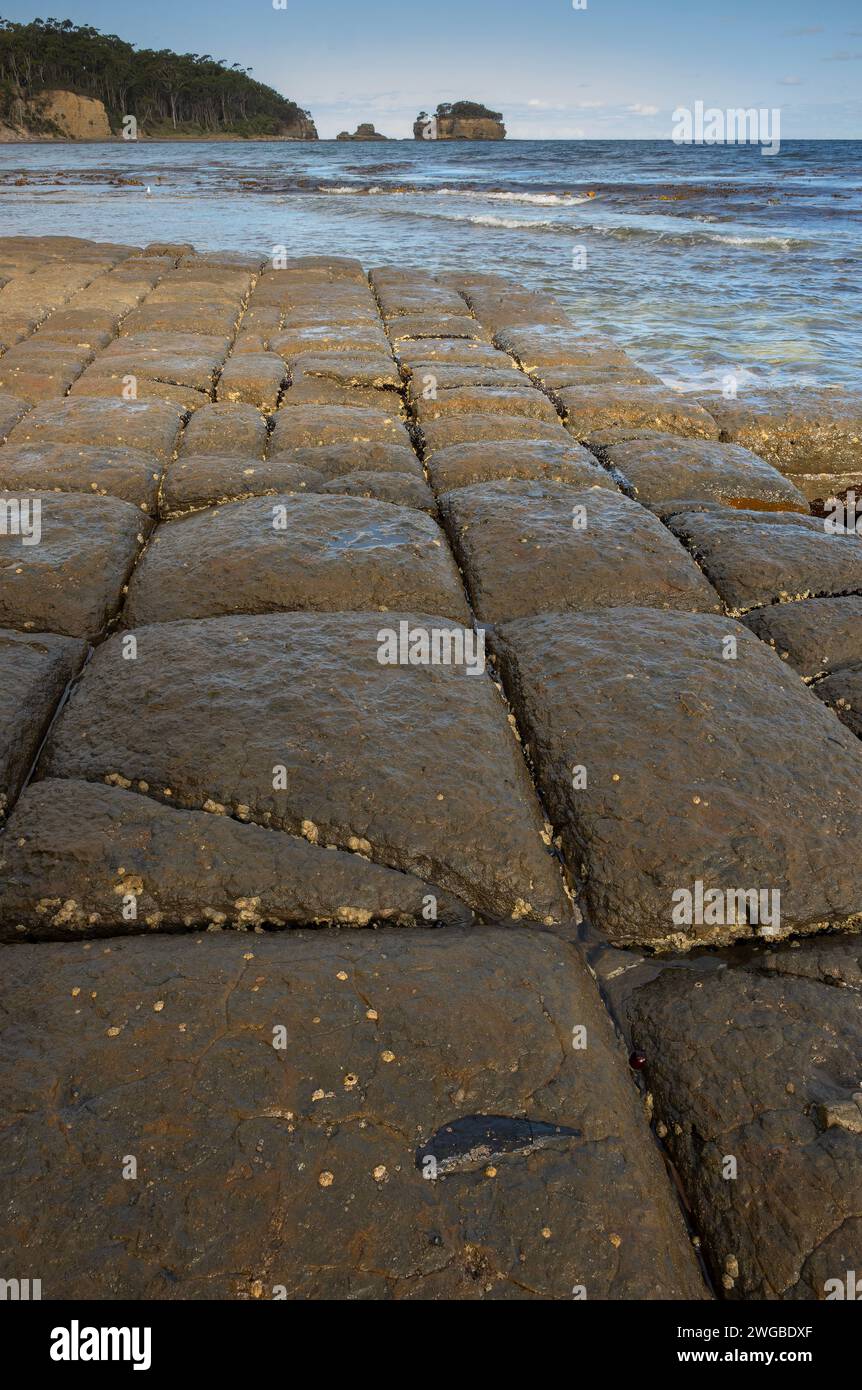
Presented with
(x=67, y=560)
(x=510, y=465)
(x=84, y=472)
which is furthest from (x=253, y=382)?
(x=67, y=560)

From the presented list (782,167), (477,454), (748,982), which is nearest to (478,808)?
(748,982)

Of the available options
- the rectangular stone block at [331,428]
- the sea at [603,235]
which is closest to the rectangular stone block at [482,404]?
the rectangular stone block at [331,428]

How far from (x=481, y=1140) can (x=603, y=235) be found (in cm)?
1589

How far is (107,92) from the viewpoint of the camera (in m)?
74.1

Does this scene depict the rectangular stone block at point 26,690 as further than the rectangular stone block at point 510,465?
No

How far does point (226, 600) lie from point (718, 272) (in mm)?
10638

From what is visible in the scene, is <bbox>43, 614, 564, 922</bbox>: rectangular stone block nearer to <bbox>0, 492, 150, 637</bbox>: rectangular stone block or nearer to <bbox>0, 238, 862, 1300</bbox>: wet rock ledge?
<bbox>0, 238, 862, 1300</bbox>: wet rock ledge

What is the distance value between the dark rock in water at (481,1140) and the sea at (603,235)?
552 cm

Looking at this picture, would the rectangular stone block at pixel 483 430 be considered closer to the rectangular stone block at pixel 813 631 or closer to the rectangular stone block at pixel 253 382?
the rectangular stone block at pixel 253 382

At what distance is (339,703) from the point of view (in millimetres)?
2236

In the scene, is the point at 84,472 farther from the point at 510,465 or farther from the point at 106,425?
the point at 510,465

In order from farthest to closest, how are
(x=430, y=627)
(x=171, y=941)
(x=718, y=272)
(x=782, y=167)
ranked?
(x=782, y=167) < (x=718, y=272) < (x=430, y=627) < (x=171, y=941)

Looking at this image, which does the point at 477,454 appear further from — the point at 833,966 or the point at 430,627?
the point at 833,966

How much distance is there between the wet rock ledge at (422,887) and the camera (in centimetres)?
129
